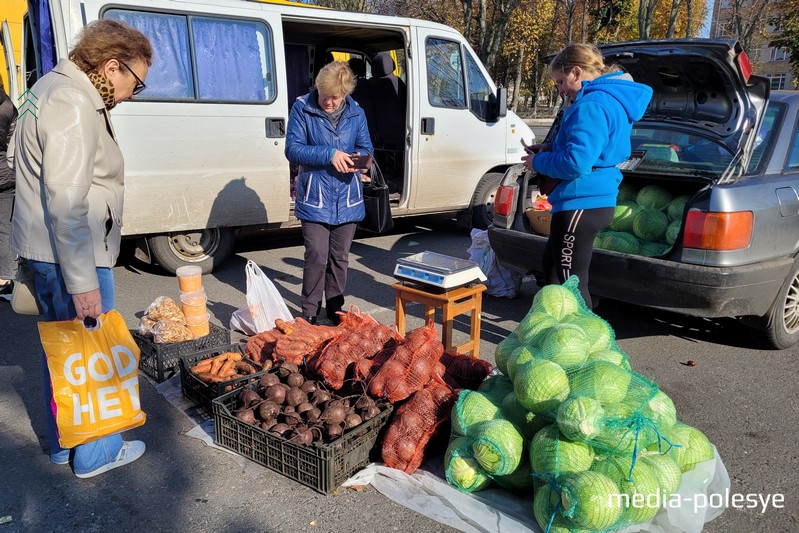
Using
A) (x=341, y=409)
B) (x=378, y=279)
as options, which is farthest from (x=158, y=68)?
(x=341, y=409)

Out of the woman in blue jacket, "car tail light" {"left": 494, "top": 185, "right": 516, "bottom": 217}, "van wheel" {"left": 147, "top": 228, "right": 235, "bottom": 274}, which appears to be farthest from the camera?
"van wheel" {"left": 147, "top": 228, "right": 235, "bottom": 274}

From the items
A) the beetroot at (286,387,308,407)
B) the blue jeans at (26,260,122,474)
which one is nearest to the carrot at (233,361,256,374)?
the beetroot at (286,387,308,407)

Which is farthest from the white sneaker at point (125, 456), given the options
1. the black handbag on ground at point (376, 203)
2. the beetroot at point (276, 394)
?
the black handbag on ground at point (376, 203)

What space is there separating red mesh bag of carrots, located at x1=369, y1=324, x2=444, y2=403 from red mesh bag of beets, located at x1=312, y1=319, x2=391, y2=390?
1.06 feet

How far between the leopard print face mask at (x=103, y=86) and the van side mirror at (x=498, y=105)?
578 cm

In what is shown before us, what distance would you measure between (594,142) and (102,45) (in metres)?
2.57

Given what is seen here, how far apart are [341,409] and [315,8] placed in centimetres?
501

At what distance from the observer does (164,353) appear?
4254 millimetres

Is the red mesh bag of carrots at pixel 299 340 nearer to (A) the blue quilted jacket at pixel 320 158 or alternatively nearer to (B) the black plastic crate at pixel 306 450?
(B) the black plastic crate at pixel 306 450

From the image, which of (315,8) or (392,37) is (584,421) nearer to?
(315,8)

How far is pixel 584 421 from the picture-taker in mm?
2551

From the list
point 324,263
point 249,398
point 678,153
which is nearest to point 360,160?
point 324,263

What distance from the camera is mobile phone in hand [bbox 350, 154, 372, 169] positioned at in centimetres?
464

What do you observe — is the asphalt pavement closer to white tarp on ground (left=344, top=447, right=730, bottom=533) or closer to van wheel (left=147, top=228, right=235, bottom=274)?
white tarp on ground (left=344, top=447, right=730, bottom=533)
